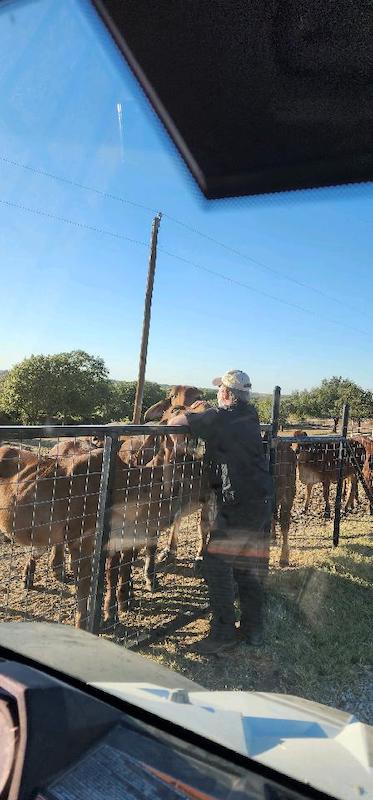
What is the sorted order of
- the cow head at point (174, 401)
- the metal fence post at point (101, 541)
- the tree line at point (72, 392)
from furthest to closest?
the tree line at point (72, 392), the cow head at point (174, 401), the metal fence post at point (101, 541)

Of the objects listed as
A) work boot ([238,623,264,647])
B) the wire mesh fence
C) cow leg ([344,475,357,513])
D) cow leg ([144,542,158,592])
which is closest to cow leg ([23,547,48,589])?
the wire mesh fence

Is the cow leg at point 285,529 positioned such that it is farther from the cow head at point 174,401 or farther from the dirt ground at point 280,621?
the cow head at point 174,401

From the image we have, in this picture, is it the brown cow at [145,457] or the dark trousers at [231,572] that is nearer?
the dark trousers at [231,572]

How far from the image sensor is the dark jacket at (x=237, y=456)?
3.54 meters

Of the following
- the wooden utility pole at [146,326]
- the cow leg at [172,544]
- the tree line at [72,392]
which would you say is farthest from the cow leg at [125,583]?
the tree line at [72,392]

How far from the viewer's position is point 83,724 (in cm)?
104

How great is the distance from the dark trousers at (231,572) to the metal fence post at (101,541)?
827mm

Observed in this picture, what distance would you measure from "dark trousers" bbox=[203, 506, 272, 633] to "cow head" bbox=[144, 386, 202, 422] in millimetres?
2413

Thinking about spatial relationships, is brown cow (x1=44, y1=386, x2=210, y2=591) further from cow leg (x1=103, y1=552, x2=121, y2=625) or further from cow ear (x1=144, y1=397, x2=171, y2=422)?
cow ear (x1=144, y1=397, x2=171, y2=422)

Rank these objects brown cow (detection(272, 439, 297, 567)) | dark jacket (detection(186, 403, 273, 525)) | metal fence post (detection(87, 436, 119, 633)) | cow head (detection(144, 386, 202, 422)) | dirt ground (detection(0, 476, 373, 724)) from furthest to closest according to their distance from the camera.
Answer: cow head (detection(144, 386, 202, 422)) < brown cow (detection(272, 439, 297, 567)) < dark jacket (detection(186, 403, 273, 525)) < metal fence post (detection(87, 436, 119, 633)) < dirt ground (detection(0, 476, 373, 724))

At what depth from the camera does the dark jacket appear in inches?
139

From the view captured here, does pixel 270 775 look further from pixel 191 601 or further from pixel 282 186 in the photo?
pixel 191 601

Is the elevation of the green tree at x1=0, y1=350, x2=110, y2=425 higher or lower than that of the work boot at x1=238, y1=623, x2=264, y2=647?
higher

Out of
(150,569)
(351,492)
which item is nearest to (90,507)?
(150,569)
